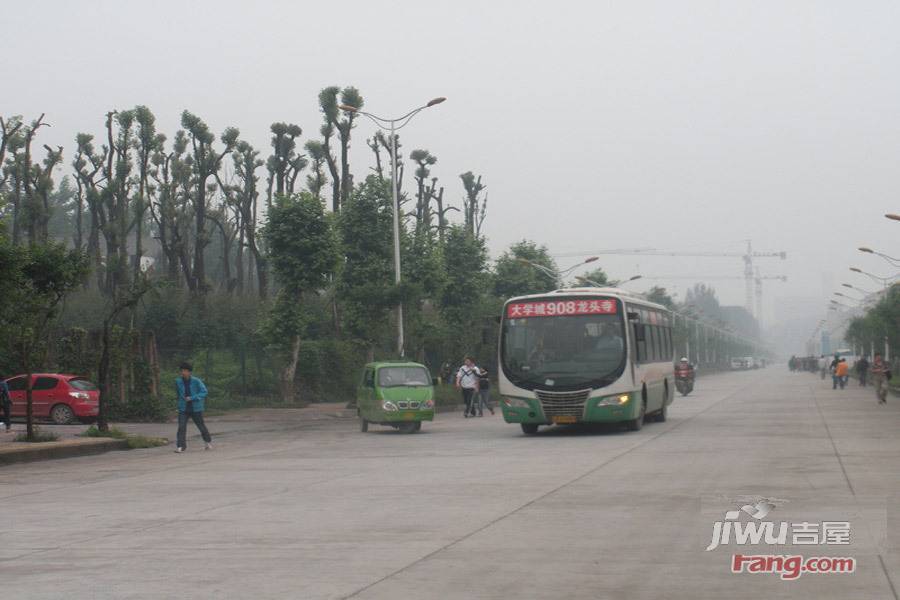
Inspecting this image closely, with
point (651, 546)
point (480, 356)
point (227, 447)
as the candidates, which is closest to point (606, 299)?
point (227, 447)

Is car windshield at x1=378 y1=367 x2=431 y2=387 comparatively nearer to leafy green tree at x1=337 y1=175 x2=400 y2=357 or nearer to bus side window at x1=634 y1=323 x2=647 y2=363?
bus side window at x1=634 y1=323 x2=647 y2=363

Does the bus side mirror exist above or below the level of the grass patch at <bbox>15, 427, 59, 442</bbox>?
above

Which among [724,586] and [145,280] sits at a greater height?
[145,280]

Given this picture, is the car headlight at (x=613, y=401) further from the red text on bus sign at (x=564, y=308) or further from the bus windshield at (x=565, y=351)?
the red text on bus sign at (x=564, y=308)

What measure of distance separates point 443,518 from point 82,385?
997 inches

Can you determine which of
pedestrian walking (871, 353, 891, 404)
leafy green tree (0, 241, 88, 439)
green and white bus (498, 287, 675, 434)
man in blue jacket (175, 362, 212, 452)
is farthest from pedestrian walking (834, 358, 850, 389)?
leafy green tree (0, 241, 88, 439)

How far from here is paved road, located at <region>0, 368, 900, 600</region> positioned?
28.5 ft

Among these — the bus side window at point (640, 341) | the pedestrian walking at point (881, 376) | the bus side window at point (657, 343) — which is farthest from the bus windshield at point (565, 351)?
the pedestrian walking at point (881, 376)

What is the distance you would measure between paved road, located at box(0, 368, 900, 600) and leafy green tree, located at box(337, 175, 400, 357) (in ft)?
69.9

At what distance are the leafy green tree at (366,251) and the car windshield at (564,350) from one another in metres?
17.9

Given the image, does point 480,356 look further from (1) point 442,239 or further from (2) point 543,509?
(2) point 543,509

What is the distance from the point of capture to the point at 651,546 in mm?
10195

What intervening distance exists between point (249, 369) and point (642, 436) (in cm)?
2399

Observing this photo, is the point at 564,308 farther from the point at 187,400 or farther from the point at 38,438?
the point at 38,438
